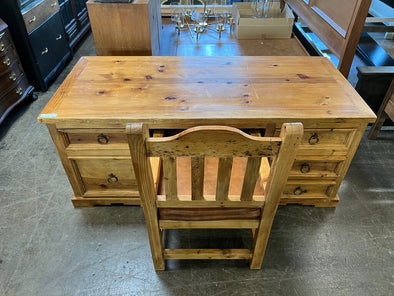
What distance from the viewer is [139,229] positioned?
1.47m

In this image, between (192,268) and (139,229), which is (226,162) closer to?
(192,268)

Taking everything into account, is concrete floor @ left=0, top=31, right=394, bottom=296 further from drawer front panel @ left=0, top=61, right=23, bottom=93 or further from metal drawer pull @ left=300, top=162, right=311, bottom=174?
drawer front panel @ left=0, top=61, right=23, bottom=93

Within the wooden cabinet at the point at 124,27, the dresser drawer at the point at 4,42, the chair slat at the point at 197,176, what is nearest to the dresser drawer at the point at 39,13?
the dresser drawer at the point at 4,42

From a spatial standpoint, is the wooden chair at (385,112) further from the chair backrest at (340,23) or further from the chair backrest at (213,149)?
the chair backrest at (213,149)

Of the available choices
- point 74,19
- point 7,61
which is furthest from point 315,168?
point 74,19

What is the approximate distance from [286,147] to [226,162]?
176mm

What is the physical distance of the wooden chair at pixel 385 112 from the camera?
1821 millimetres

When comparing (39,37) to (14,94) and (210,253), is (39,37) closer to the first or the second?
(14,94)

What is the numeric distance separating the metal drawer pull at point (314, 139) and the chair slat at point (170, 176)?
0.70 m

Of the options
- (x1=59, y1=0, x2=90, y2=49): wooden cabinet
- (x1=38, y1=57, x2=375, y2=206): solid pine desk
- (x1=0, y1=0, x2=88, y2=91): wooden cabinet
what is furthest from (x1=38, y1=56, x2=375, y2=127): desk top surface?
(x1=59, y1=0, x2=90, y2=49): wooden cabinet

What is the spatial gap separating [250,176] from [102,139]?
0.72 m

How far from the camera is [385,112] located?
1911 mm

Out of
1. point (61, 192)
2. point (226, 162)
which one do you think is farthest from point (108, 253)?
point (226, 162)

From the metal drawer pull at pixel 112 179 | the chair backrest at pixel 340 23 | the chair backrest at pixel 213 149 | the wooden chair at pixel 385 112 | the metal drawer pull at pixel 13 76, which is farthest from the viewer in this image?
the metal drawer pull at pixel 13 76
